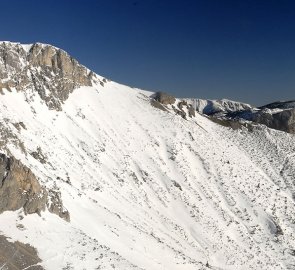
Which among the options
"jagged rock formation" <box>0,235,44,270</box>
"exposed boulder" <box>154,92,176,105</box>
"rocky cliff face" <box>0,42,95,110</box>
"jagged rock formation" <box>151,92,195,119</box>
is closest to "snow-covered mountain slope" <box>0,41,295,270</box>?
"jagged rock formation" <box>0,235,44,270</box>

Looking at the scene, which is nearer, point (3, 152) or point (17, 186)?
point (17, 186)

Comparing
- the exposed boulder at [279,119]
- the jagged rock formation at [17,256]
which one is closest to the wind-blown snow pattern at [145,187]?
the jagged rock formation at [17,256]

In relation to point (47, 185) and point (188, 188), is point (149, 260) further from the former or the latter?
point (188, 188)

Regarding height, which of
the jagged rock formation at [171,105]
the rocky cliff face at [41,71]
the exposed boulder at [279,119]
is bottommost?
the rocky cliff face at [41,71]

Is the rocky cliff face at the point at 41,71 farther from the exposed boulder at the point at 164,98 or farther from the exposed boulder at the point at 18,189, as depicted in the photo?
the exposed boulder at the point at 18,189

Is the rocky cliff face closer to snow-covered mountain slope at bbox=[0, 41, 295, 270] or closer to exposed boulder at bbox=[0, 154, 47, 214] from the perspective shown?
snow-covered mountain slope at bbox=[0, 41, 295, 270]

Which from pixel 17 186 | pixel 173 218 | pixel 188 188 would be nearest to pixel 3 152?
pixel 17 186

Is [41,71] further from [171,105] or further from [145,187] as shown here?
[171,105]
